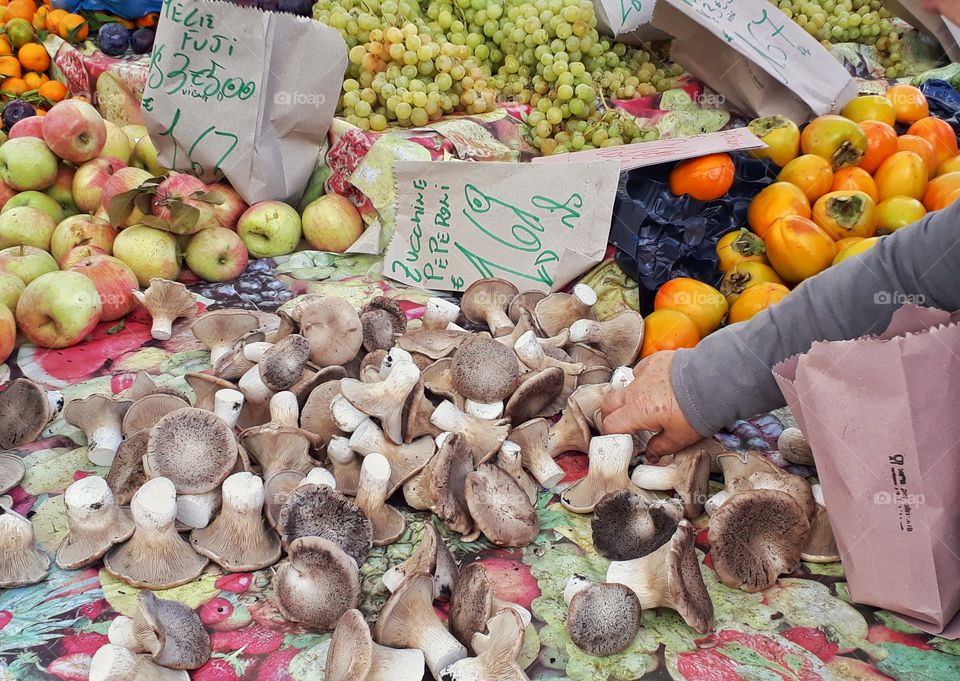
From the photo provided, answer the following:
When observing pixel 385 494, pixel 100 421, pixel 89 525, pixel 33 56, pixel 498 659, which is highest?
pixel 498 659

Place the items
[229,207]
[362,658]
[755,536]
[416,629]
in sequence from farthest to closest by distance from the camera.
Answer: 1. [229,207]
2. [755,536]
3. [416,629]
4. [362,658]

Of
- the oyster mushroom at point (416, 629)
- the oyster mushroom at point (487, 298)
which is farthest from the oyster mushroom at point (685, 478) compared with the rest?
the oyster mushroom at point (487, 298)

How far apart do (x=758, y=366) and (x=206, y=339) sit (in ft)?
5.27

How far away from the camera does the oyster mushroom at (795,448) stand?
183cm

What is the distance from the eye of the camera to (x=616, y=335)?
7.52 feet

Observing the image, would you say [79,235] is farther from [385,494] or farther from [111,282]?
[385,494]

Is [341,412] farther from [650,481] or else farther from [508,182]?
[508,182]

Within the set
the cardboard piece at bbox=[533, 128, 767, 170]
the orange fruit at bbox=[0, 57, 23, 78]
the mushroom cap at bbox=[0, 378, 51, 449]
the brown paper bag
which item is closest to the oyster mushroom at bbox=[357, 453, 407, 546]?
the brown paper bag

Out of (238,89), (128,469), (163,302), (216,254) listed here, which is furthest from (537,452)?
(238,89)

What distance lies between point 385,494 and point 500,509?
0.25 meters

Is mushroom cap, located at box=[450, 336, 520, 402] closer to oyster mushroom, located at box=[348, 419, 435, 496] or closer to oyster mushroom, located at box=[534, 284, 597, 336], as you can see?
oyster mushroom, located at box=[348, 419, 435, 496]

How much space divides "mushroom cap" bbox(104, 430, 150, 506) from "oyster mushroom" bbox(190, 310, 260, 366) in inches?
20.8

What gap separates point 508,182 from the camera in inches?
102

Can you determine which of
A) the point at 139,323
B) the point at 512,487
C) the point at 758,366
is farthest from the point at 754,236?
the point at 139,323
